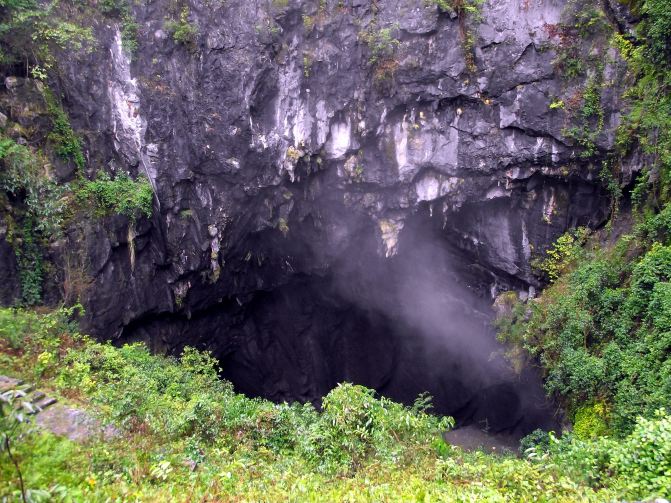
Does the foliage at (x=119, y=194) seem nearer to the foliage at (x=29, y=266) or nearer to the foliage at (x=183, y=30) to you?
the foliage at (x=29, y=266)

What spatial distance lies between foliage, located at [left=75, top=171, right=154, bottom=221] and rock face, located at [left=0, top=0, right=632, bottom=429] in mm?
311

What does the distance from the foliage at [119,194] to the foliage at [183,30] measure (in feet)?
11.5

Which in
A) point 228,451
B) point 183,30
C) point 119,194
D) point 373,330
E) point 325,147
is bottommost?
point 373,330

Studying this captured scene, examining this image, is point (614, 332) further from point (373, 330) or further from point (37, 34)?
point (37, 34)

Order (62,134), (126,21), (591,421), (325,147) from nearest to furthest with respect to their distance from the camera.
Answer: (591,421), (62,134), (126,21), (325,147)

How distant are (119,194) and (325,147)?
5328 mm

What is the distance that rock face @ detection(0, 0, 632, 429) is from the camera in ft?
34.2

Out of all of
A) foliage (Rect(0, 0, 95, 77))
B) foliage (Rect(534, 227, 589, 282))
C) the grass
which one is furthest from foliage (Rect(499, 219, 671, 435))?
foliage (Rect(0, 0, 95, 77))

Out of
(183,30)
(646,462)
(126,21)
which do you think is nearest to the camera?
(646,462)

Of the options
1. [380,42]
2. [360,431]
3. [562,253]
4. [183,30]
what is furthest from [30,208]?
[562,253]

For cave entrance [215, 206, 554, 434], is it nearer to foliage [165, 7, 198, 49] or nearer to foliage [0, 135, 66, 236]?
foliage [0, 135, 66, 236]

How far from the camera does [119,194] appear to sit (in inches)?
413

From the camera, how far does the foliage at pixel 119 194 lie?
10.1 meters

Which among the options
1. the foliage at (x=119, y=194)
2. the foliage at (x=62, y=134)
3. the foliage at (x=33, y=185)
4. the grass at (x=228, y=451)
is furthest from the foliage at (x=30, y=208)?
the grass at (x=228, y=451)
